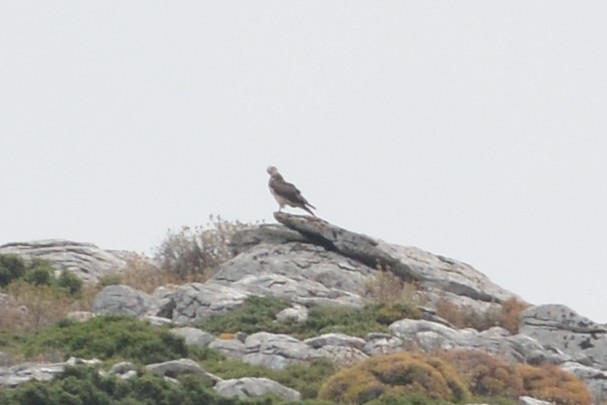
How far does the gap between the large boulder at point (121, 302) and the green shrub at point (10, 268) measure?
349 cm

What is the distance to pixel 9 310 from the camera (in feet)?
100

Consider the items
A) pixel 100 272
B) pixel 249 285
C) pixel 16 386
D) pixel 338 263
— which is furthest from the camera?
pixel 100 272

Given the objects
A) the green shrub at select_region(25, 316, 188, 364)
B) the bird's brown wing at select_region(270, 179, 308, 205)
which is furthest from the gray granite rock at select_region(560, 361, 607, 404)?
the bird's brown wing at select_region(270, 179, 308, 205)

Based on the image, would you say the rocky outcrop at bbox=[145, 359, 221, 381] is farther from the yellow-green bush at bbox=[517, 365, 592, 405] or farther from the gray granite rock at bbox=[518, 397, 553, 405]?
the yellow-green bush at bbox=[517, 365, 592, 405]

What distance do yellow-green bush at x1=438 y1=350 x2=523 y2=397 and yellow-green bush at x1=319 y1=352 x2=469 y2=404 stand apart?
0.88 meters

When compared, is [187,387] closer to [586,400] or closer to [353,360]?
[353,360]

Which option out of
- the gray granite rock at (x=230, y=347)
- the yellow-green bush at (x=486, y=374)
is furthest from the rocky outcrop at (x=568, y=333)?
the gray granite rock at (x=230, y=347)

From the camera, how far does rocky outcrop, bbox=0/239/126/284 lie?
38.9m

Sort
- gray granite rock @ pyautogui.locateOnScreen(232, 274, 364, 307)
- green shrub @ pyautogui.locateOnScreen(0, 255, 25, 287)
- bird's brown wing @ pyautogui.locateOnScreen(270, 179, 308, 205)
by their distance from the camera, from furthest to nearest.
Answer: bird's brown wing @ pyautogui.locateOnScreen(270, 179, 308, 205) → green shrub @ pyautogui.locateOnScreen(0, 255, 25, 287) → gray granite rock @ pyautogui.locateOnScreen(232, 274, 364, 307)

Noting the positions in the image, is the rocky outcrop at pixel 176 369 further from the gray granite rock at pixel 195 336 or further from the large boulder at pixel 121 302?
the large boulder at pixel 121 302

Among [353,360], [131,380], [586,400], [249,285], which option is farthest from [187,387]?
[249,285]

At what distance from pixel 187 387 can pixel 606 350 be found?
1172 cm

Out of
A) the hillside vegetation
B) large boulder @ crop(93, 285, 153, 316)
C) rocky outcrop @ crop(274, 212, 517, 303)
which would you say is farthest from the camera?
rocky outcrop @ crop(274, 212, 517, 303)

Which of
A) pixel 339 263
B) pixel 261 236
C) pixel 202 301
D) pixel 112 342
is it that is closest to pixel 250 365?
pixel 112 342
